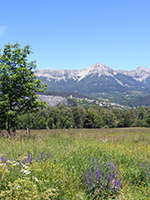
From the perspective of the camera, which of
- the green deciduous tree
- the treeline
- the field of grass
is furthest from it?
the treeline

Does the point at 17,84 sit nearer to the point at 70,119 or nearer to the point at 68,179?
the point at 68,179

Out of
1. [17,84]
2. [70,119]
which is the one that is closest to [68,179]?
[17,84]

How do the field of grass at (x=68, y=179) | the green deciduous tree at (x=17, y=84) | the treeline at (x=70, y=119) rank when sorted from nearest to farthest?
1. the field of grass at (x=68, y=179)
2. the green deciduous tree at (x=17, y=84)
3. the treeline at (x=70, y=119)

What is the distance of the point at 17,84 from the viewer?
12.6m

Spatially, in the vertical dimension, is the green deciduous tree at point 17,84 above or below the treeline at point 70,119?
above

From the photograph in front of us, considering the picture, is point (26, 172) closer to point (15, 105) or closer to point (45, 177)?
point (45, 177)

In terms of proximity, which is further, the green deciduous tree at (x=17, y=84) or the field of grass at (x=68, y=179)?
the green deciduous tree at (x=17, y=84)

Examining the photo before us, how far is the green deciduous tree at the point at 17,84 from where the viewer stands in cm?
1195

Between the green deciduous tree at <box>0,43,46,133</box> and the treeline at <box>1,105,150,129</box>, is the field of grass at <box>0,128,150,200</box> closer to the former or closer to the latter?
the green deciduous tree at <box>0,43,46,133</box>

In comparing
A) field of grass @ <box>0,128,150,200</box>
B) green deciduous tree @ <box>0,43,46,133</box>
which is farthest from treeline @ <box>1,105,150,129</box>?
field of grass @ <box>0,128,150,200</box>

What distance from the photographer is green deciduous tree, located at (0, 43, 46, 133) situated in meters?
11.9

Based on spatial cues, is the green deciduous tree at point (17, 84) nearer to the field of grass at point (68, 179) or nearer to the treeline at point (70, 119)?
Answer: the field of grass at point (68, 179)

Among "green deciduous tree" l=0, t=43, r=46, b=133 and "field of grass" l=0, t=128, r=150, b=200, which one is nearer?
"field of grass" l=0, t=128, r=150, b=200

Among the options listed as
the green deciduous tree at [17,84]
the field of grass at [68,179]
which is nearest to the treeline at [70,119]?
the green deciduous tree at [17,84]
